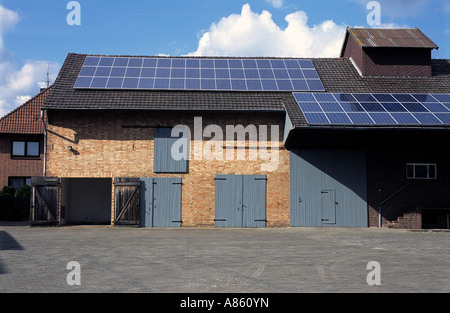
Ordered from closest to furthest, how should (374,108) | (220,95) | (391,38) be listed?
(374,108)
(220,95)
(391,38)

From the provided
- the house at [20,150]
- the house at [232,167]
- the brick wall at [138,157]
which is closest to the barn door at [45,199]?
the house at [232,167]

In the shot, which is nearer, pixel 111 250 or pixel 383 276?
pixel 383 276

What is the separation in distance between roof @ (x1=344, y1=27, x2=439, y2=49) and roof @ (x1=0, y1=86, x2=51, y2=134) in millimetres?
20995

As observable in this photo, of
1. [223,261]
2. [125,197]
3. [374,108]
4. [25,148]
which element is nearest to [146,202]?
[125,197]

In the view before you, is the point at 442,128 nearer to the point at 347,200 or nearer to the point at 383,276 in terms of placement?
the point at 347,200

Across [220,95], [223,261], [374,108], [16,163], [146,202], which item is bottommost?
[223,261]

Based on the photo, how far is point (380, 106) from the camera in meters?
19.7

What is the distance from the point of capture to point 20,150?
30844mm

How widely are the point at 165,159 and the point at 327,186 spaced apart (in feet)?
24.7

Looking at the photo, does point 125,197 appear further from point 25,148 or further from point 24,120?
point 24,120

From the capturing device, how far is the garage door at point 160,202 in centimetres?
2078

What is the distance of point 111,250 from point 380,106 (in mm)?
12939
